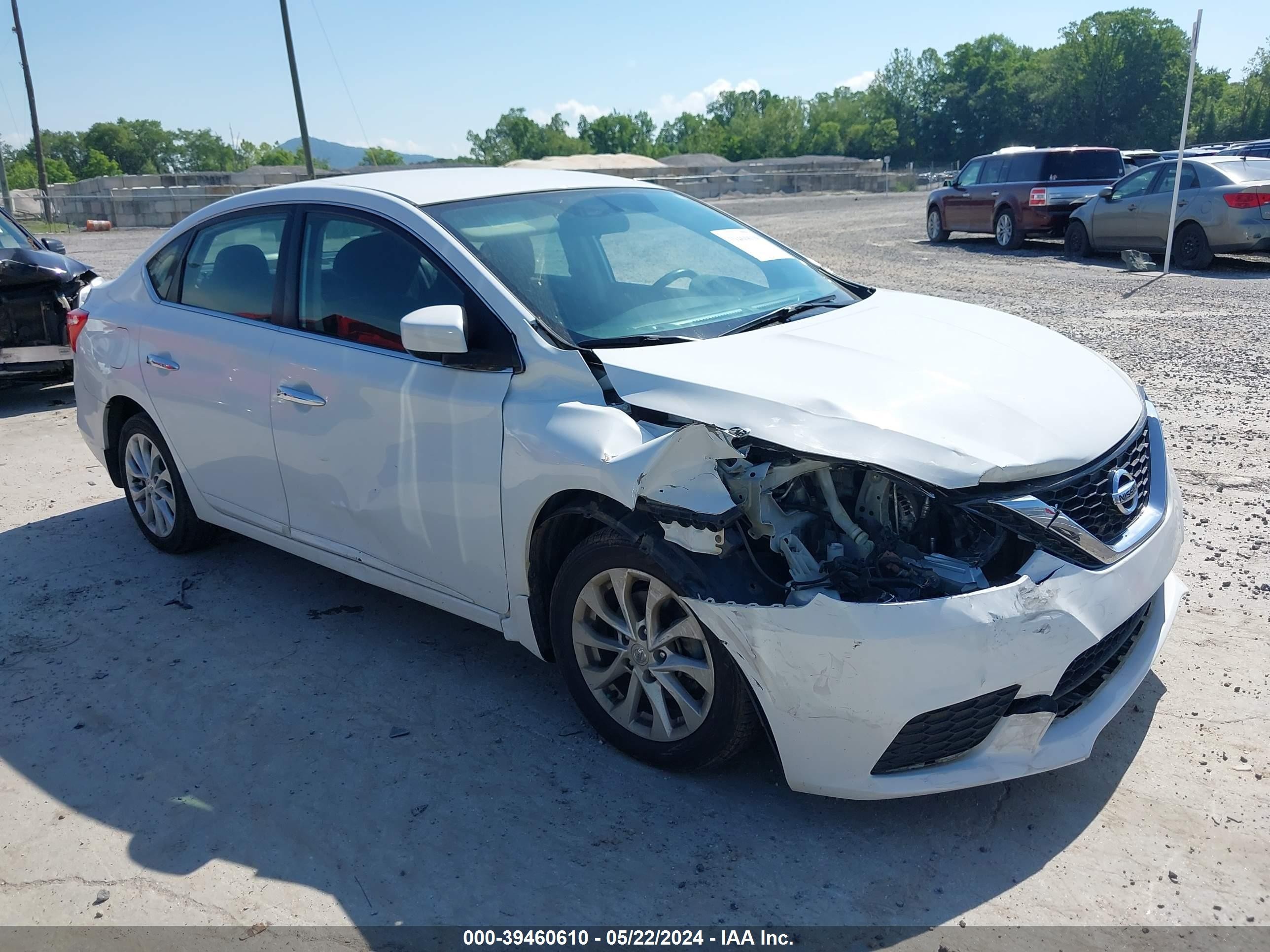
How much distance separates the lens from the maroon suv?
58.0 ft

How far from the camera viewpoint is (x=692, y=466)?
2939mm

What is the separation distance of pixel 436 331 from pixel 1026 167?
1723 cm

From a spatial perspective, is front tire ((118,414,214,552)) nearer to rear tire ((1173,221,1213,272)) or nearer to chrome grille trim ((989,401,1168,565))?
chrome grille trim ((989,401,1168,565))

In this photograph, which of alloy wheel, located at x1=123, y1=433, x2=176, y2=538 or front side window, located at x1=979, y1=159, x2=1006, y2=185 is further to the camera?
front side window, located at x1=979, y1=159, x2=1006, y2=185

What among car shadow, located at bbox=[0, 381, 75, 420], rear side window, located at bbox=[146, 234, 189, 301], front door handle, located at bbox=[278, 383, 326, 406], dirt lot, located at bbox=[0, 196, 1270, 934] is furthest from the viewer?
car shadow, located at bbox=[0, 381, 75, 420]

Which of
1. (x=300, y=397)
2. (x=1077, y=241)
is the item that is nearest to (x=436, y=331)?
(x=300, y=397)

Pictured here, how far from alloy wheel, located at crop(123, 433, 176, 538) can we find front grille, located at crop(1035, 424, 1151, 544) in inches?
164

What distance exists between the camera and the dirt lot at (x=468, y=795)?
109 inches

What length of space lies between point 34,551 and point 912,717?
488cm

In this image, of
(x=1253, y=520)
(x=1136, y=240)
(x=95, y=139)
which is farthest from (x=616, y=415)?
(x=95, y=139)

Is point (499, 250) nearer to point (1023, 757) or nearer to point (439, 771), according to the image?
point (439, 771)

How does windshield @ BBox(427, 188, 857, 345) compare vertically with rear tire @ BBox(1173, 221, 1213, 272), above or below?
above

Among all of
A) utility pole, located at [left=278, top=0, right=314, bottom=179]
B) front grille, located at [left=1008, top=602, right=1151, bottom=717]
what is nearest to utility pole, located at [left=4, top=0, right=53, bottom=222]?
utility pole, located at [left=278, top=0, right=314, bottom=179]

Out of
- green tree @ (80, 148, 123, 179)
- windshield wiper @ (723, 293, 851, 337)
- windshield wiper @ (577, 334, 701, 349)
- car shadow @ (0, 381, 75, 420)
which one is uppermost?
green tree @ (80, 148, 123, 179)
